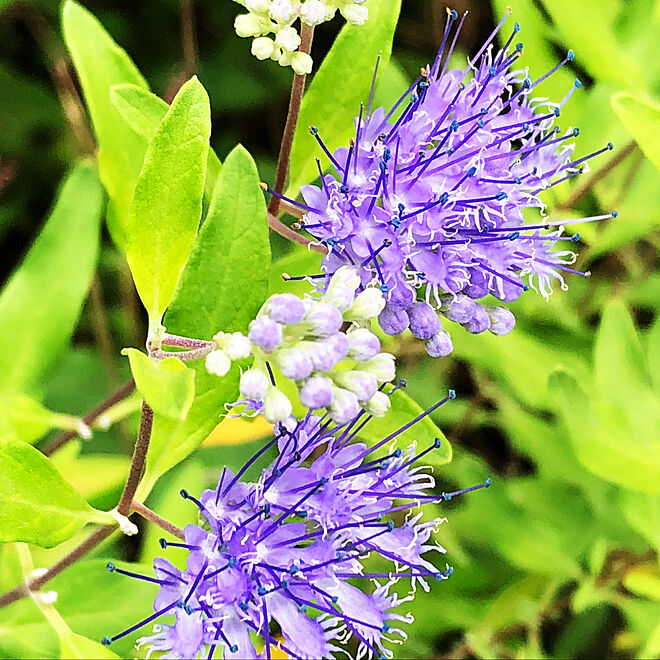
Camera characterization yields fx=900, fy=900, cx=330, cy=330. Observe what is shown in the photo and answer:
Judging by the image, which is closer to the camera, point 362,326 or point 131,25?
point 362,326

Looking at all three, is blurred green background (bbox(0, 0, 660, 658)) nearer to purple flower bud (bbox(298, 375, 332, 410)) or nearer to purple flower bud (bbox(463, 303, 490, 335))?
purple flower bud (bbox(463, 303, 490, 335))

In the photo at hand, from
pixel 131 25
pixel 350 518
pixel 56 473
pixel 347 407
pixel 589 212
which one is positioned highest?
pixel 589 212

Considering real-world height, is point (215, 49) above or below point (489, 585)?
above

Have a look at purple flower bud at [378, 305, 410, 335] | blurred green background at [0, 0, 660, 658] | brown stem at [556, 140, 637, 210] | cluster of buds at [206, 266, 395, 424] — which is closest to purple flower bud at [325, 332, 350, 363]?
cluster of buds at [206, 266, 395, 424]

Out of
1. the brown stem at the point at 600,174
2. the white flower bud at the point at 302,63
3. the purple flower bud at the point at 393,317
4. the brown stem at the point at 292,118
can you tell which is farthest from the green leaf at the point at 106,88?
the brown stem at the point at 600,174

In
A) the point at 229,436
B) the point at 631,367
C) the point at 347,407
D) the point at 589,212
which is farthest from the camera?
the point at 589,212

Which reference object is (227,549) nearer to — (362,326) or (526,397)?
(362,326)

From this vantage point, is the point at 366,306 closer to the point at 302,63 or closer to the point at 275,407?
the point at 275,407

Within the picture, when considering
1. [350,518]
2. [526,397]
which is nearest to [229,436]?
[526,397]
